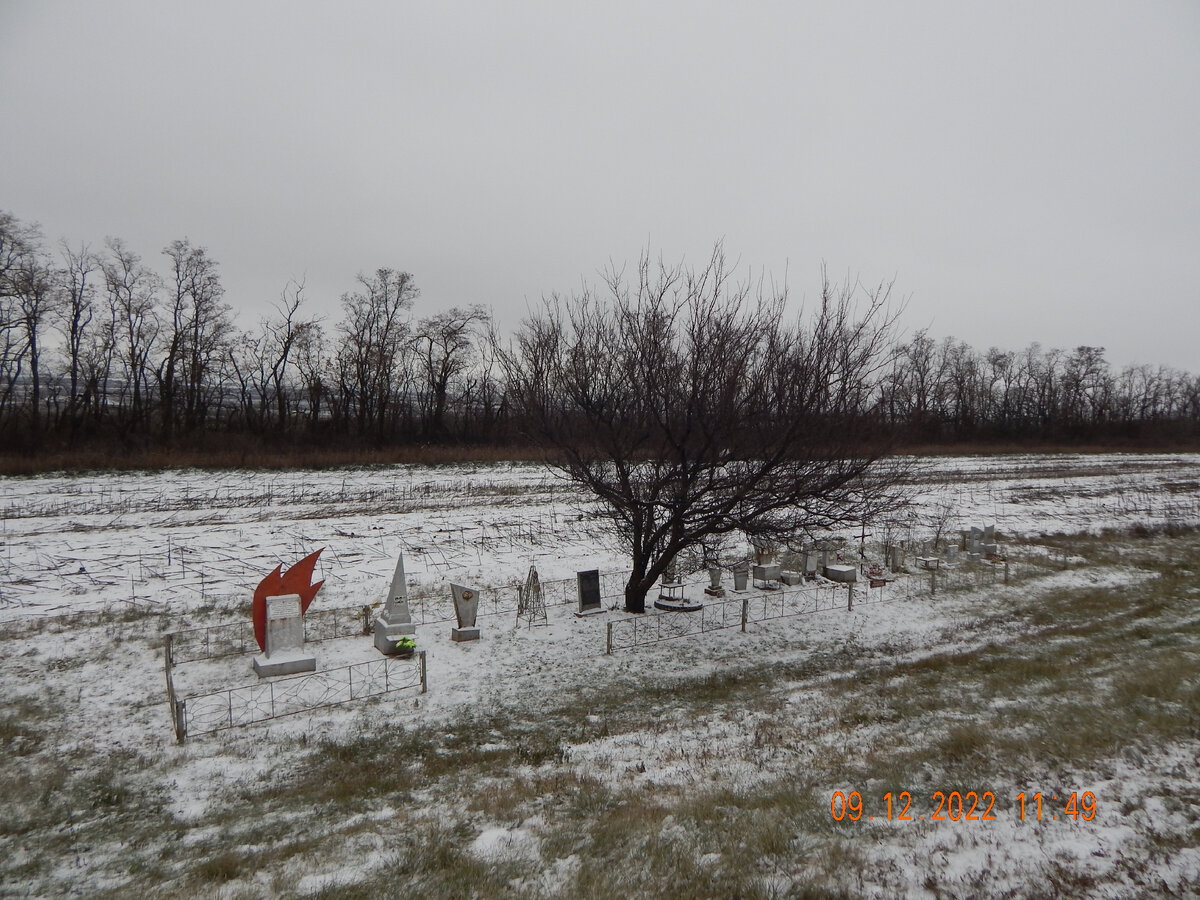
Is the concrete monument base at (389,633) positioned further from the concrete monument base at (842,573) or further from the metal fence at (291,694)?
the concrete monument base at (842,573)

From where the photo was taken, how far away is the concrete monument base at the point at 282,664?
990 cm

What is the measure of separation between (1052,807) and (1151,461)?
187 feet

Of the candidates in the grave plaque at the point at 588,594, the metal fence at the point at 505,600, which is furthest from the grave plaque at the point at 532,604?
the grave plaque at the point at 588,594

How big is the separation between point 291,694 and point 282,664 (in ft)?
2.15

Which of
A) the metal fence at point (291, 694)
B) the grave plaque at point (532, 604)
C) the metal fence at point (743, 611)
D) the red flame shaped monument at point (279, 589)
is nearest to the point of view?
the metal fence at point (291, 694)

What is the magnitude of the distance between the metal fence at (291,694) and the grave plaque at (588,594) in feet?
11.9

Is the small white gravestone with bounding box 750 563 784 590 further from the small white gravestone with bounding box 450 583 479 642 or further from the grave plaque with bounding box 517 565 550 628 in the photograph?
the small white gravestone with bounding box 450 583 479 642

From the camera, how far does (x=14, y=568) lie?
14461 mm

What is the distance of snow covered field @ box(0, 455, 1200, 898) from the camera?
18.0 ft

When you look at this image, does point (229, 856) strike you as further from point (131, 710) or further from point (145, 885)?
point (131, 710)

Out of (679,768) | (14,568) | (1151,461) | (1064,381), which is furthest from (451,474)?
(1064,381)

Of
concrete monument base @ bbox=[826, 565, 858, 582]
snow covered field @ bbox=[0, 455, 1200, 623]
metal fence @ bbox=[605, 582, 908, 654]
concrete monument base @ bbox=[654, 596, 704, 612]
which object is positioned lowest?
metal fence @ bbox=[605, 582, 908, 654]

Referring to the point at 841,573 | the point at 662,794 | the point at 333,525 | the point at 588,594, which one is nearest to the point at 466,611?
the point at 588,594

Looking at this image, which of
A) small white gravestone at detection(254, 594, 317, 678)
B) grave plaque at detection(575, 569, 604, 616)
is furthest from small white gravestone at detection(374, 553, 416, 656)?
grave plaque at detection(575, 569, 604, 616)
